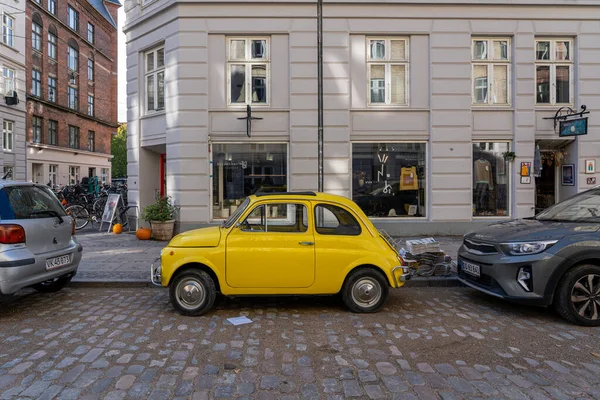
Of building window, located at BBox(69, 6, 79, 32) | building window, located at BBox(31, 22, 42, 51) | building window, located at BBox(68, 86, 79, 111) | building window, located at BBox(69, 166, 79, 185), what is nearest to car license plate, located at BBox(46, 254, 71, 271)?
building window, located at BBox(31, 22, 42, 51)

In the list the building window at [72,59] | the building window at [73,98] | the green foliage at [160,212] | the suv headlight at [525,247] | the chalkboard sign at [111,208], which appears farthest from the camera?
the building window at [73,98]

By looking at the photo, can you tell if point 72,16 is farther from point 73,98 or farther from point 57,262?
point 57,262

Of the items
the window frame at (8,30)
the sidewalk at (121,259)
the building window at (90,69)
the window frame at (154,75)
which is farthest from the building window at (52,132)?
the window frame at (154,75)

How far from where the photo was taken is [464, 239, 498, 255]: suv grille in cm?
553

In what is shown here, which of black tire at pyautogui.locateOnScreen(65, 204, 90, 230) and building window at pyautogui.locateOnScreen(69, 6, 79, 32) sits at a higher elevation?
building window at pyautogui.locateOnScreen(69, 6, 79, 32)

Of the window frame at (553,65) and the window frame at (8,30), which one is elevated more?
the window frame at (8,30)

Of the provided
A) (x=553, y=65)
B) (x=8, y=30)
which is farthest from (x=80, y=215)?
(x=8, y=30)

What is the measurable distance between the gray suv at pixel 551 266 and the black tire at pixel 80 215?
13.3 metres

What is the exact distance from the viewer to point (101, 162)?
42219 mm

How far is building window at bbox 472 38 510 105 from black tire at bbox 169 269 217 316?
9.94 metres

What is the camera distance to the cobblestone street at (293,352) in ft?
11.2

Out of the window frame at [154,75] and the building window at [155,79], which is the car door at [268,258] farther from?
the building window at [155,79]

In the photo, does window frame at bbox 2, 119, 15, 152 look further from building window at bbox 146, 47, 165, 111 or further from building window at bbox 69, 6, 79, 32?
building window at bbox 146, 47, 165, 111

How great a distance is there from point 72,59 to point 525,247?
142ft
